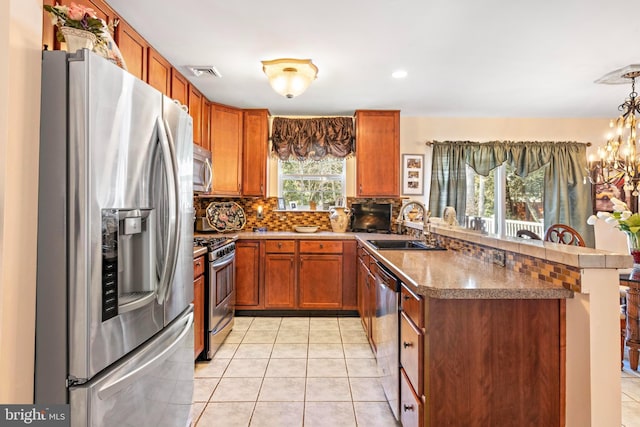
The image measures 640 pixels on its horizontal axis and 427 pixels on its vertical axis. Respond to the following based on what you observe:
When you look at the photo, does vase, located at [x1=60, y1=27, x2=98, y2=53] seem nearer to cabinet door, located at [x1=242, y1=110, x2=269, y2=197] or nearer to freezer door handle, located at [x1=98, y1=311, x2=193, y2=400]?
freezer door handle, located at [x1=98, y1=311, x2=193, y2=400]

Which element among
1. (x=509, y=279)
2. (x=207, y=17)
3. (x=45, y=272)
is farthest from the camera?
(x=207, y=17)

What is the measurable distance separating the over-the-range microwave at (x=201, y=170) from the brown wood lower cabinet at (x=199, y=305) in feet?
2.82

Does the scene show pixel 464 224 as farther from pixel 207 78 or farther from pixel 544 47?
pixel 207 78

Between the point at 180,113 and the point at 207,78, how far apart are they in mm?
1828

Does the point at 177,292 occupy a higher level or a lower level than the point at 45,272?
lower

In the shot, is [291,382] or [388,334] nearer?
[388,334]

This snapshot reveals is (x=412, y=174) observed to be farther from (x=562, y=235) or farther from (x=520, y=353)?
(x=520, y=353)

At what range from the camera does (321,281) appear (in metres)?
3.96

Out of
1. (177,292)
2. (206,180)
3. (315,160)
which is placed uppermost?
(315,160)

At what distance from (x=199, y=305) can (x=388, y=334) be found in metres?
1.49

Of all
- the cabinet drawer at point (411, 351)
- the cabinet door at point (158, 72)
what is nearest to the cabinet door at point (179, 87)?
the cabinet door at point (158, 72)

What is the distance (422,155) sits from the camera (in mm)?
4676

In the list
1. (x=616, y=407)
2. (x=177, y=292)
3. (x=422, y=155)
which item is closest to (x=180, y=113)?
(x=177, y=292)

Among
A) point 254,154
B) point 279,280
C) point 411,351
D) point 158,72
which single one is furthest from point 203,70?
point 411,351
